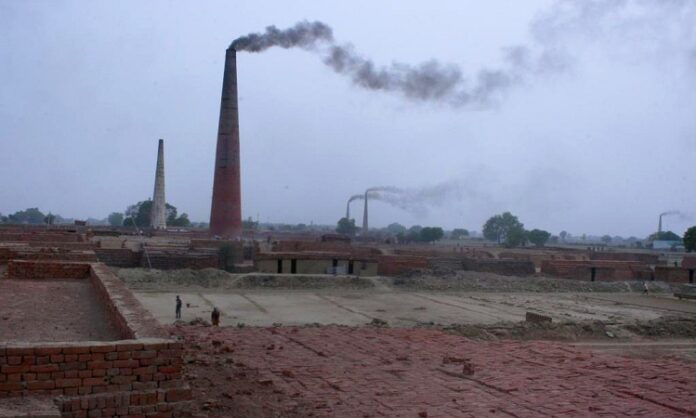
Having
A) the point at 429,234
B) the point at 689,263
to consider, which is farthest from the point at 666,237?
the point at 689,263

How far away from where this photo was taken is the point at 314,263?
81.4ft

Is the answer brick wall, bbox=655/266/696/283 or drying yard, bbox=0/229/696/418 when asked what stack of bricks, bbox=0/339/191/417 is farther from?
brick wall, bbox=655/266/696/283

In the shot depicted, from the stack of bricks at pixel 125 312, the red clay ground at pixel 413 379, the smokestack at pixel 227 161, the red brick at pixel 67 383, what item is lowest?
the red clay ground at pixel 413 379

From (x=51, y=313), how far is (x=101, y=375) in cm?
274

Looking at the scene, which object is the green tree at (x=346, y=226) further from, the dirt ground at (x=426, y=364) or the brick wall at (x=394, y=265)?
the dirt ground at (x=426, y=364)

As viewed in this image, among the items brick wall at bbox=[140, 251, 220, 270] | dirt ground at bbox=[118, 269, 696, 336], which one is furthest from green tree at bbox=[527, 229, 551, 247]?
brick wall at bbox=[140, 251, 220, 270]

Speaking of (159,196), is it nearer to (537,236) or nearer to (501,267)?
(501,267)

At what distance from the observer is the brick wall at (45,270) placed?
31.6 ft

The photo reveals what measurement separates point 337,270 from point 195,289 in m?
5.95

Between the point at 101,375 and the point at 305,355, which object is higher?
the point at 101,375

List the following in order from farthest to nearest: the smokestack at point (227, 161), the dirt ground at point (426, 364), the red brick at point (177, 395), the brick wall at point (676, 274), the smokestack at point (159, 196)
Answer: the smokestack at point (159, 196), the smokestack at point (227, 161), the brick wall at point (676, 274), the dirt ground at point (426, 364), the red brick at point (177, 395)

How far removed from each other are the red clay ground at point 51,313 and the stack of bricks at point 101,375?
1.27m

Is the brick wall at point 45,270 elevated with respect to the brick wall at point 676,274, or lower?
elevated

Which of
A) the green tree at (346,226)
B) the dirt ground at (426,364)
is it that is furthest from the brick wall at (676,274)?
the green tree at (346,226)
